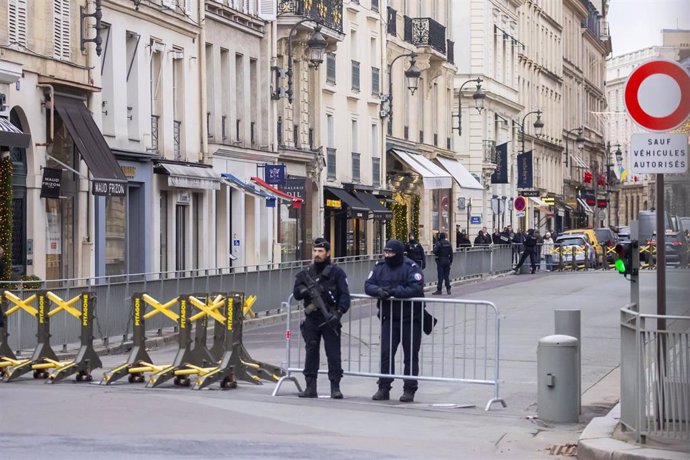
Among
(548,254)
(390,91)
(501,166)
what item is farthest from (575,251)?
(501,166)

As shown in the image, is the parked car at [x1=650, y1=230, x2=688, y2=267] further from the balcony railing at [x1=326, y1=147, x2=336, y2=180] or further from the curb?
the balcony railing at [x1=326, y1=147, x2=336, y2=180]

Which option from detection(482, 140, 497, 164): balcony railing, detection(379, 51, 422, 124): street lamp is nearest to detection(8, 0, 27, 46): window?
detection(379, 51, 422, 124): street lamp

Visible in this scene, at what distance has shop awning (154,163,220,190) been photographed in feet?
126

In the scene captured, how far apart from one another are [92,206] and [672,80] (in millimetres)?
22516

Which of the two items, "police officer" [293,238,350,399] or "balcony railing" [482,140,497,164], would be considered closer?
"police officer" [293,238,350,399]

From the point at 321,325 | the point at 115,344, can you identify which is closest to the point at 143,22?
the point at 115,344

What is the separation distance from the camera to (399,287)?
18.0m

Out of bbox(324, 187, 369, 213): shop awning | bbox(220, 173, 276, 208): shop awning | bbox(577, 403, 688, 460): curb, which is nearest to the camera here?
bbox(577, 403, 688, 460): curb

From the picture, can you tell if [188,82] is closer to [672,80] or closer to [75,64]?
[75,64]

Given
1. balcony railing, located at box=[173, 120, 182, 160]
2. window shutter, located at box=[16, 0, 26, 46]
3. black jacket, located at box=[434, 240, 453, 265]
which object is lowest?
black jacket, located at box=[434, 240, 453, 265]

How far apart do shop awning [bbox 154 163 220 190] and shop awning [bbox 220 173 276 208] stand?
3.04 ft

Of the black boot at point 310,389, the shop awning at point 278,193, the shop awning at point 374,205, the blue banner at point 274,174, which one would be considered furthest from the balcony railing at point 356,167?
the black boot at point 310,389

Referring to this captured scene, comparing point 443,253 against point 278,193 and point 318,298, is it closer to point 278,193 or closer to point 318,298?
point 278,193

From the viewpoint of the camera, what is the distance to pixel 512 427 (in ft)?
51.4
